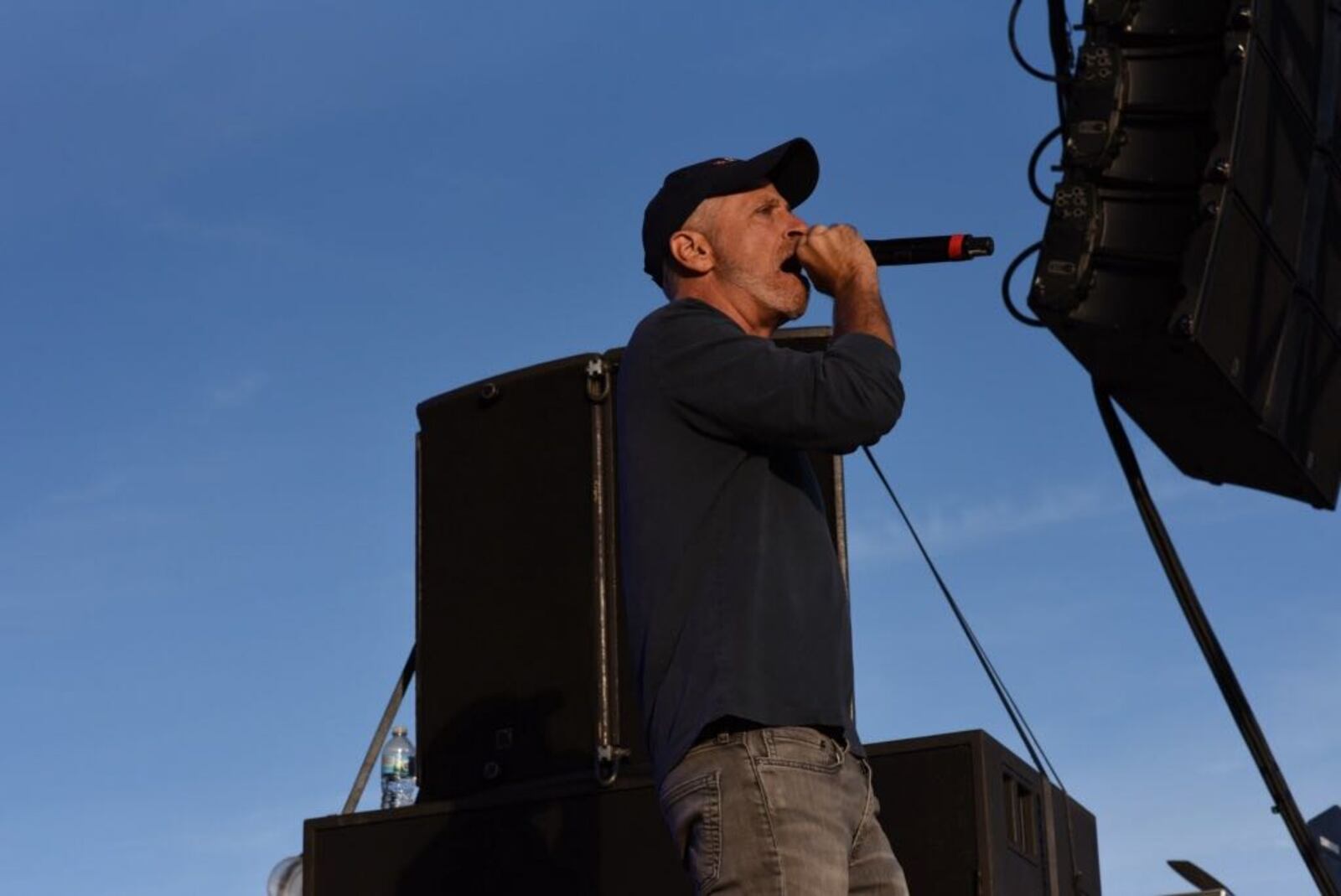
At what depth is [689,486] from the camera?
2.26 m

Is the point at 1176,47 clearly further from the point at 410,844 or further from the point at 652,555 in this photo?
the point at 410,844

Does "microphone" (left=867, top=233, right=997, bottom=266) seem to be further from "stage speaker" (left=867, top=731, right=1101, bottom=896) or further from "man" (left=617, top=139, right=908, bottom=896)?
"stage speaker" (left=867, top=731, right=1101, bottom=896)

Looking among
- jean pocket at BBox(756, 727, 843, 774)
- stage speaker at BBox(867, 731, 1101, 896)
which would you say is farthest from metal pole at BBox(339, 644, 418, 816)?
jean pocket at BBox(756, 727, 843, 774)

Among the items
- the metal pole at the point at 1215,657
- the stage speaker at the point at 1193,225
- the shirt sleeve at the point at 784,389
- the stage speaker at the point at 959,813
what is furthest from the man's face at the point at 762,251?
the stage speaker at the point at 959,813

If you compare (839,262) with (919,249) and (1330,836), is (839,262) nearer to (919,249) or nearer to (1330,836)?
(919,249)

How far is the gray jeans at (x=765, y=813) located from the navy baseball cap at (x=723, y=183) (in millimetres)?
678

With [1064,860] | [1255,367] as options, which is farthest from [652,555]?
[1064,860]

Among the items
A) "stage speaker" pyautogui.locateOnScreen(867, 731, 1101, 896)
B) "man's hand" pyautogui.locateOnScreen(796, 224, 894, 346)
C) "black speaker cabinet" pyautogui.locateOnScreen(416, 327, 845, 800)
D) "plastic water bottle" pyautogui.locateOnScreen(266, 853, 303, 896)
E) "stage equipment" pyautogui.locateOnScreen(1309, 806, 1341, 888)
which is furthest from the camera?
"plastic water bottle" pyautogui.locateOnScreen(266, 853, 303, 896)

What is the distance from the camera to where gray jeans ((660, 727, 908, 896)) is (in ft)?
6.79

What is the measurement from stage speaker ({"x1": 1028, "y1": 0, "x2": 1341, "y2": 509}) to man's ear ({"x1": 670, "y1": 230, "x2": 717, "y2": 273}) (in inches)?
27.9

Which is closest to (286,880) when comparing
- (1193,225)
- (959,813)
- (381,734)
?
(381,734)

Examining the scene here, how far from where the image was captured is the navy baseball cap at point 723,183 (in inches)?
97.0

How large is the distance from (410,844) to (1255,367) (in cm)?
178

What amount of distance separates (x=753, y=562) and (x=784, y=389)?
191 mm
